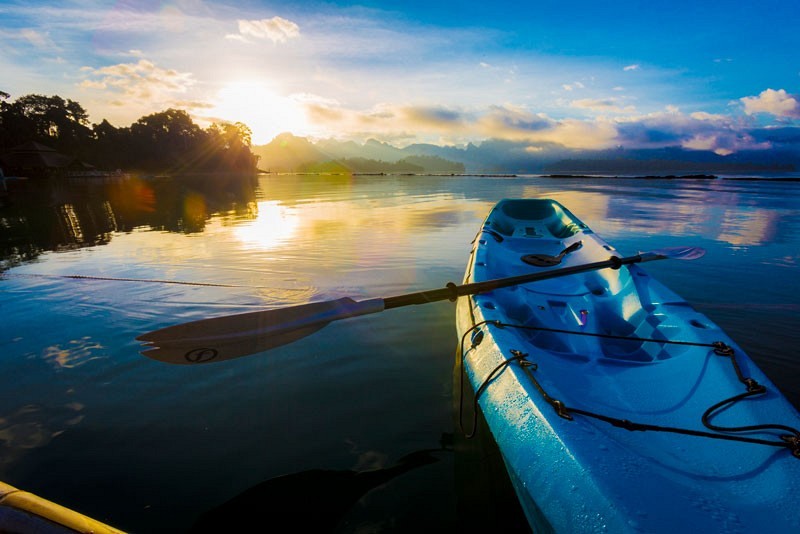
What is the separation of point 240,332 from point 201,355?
410mm

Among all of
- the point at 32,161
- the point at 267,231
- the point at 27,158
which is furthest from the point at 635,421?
the point at 27,158

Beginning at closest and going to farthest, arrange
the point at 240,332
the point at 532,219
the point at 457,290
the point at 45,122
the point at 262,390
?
the point at 240,332 → the point at 262,390 → the point at 457,290 → the point at 532,219 → the point at 45,122

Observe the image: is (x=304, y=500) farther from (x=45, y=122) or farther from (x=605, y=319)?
(x=45, y=122)

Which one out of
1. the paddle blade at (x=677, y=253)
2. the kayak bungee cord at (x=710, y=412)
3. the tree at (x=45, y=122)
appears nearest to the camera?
the kayak bungee cord at (x=710, y=412)

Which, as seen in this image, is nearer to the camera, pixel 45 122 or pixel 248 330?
pixel 248 330

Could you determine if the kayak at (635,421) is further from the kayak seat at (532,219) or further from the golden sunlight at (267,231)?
the golden sunlight at (267,231)

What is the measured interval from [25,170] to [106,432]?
7711 centimetres

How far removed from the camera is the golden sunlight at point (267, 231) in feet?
39.0

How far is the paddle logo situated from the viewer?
137 inches

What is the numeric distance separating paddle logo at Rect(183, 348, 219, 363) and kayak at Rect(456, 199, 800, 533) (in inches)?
101

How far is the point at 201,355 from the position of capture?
139 inches

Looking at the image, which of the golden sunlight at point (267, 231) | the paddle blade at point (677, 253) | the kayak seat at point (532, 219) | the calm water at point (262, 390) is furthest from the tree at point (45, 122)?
the paddle blade at point (677, 253)

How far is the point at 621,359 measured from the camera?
3.72 m

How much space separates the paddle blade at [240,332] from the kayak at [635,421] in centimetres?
161
